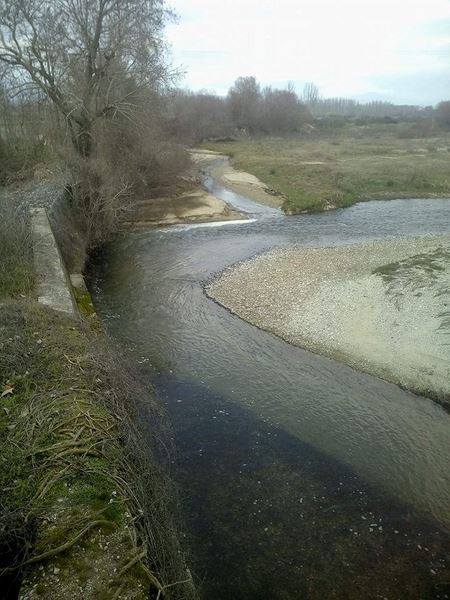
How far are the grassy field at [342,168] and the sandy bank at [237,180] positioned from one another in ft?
2.28

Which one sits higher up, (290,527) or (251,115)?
(251,115)

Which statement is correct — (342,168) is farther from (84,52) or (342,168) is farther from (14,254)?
(14,254)

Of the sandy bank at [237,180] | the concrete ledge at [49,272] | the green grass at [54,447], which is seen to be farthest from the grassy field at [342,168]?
the green grass at [54,447]

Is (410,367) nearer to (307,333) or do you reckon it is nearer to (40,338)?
(307,333)

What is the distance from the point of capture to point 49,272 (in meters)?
12.6

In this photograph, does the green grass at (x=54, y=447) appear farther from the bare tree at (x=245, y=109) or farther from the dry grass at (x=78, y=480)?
the bare tree at (x=245, y=109)

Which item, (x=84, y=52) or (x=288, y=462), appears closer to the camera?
(x=288, y=462)

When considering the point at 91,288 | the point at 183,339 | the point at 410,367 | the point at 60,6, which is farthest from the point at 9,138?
the point at 410,367

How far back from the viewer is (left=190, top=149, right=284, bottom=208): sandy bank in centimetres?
2958

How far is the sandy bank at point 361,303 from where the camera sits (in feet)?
36.9

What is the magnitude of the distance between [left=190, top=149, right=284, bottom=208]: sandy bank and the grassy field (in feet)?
2.28

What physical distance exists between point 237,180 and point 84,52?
1616cm

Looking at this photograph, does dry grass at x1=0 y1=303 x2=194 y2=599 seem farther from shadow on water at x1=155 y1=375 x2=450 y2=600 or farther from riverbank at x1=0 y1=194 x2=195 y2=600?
shadow on water at x1=155 y1=375 x2=450 y2=600

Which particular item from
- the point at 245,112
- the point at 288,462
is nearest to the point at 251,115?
the point at 245,112
